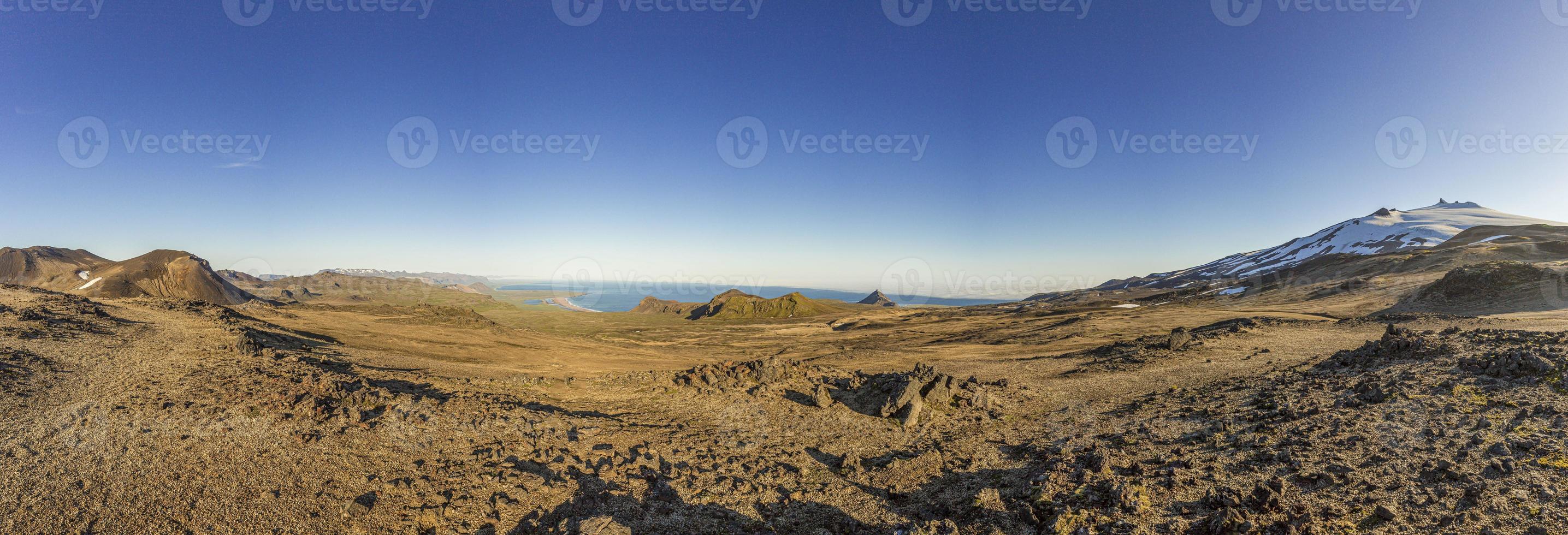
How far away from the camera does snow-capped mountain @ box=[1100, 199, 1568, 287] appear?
101 m

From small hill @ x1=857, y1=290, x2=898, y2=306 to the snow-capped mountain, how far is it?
64813 mm

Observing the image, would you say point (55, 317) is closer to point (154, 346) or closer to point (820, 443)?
point (154, 346)

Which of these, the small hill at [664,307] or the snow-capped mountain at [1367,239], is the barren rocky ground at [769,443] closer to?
the small hill at [664,307]

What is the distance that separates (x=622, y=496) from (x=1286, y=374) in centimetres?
1778

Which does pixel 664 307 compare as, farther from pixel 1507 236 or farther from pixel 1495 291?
pixel 1507 236

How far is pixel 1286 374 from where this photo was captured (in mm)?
13961

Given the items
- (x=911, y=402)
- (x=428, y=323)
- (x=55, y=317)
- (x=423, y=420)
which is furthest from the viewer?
(x=428, y=323)

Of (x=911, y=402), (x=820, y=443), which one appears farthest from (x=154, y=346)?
(x=911, y=402)

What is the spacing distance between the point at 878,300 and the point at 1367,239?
109 m

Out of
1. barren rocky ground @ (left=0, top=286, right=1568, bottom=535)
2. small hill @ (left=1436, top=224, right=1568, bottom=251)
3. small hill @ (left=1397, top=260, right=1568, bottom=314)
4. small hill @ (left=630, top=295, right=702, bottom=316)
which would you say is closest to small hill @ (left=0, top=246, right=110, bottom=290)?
barren rocky ground @ (left=0, top=286, right=1568, bottom=535)

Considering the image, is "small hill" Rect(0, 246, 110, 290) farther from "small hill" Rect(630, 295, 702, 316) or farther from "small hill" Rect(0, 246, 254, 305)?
"small hill" Rect(630, 295, 702, 316)

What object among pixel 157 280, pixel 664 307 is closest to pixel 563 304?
pixel 664 307

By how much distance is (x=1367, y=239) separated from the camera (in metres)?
111

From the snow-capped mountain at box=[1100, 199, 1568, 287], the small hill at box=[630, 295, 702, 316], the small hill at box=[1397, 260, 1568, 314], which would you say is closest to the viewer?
the small hill at box=[1397, 260, 1568, 314]
